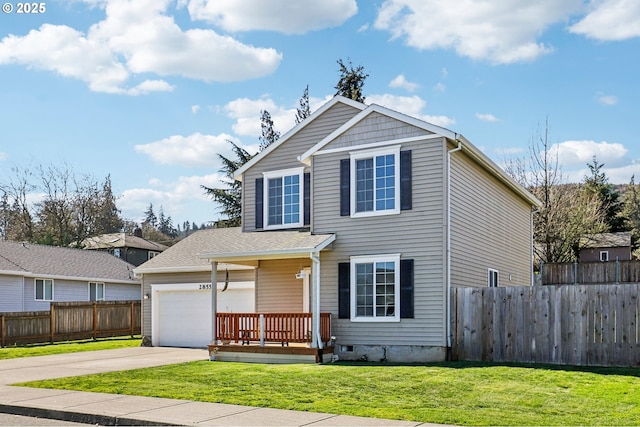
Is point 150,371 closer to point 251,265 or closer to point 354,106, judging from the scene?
point 251,265

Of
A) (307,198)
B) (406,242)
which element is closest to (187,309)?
(307,198)

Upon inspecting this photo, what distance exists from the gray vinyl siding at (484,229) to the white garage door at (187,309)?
303 inches

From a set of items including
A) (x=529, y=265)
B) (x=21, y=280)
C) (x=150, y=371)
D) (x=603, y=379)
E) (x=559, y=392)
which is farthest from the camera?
(x=21, y=280)

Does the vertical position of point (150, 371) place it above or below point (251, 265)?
below

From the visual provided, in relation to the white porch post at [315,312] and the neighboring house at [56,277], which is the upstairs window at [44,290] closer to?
the neighboring house at [56,277]

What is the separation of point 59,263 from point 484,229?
2364 centimetres

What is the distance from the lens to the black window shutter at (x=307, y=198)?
20.8 m

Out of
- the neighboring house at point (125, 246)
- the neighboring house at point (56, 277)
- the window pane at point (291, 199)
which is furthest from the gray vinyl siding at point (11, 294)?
the neighboring house at point (125, 246)

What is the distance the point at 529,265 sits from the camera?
84.3 ft

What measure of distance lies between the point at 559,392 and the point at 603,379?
168cm

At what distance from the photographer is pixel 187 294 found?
2492 cm

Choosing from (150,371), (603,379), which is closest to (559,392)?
(603,379)

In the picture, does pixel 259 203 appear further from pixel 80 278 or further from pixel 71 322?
pixel 80 278

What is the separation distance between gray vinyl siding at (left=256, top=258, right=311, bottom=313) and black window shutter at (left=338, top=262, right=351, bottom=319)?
2346mm
